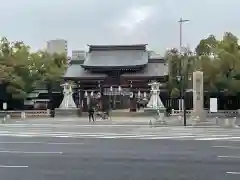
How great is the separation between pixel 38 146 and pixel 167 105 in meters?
43.7

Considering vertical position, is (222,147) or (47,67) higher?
(47,67)

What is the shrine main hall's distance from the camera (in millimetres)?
59656

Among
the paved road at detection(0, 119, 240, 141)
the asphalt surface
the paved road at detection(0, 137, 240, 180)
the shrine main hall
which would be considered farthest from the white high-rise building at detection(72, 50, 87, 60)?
the asphalt surface

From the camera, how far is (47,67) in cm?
6331

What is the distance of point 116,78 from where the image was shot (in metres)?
60.8

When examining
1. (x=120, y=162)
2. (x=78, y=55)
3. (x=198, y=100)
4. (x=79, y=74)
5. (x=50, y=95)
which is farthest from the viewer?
(x=78, y=55)

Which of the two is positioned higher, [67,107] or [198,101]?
[198,101]

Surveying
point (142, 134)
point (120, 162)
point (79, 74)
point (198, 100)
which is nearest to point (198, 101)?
point (198, 100)

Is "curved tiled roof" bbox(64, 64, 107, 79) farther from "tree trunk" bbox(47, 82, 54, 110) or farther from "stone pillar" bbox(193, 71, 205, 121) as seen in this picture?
"stone pillar" bbox(193, 71, 205, 121)

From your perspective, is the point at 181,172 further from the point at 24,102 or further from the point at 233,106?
the point at 24,102

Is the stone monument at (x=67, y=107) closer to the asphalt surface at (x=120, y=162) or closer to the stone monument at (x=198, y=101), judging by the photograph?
the stone monument at (x=198, y=101)

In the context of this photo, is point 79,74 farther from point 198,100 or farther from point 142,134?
point 142,134

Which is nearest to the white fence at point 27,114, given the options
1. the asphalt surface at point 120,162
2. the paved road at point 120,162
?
the paved road at point 120,162

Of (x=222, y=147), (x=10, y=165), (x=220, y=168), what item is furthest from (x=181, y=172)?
(x=222, y=147)
